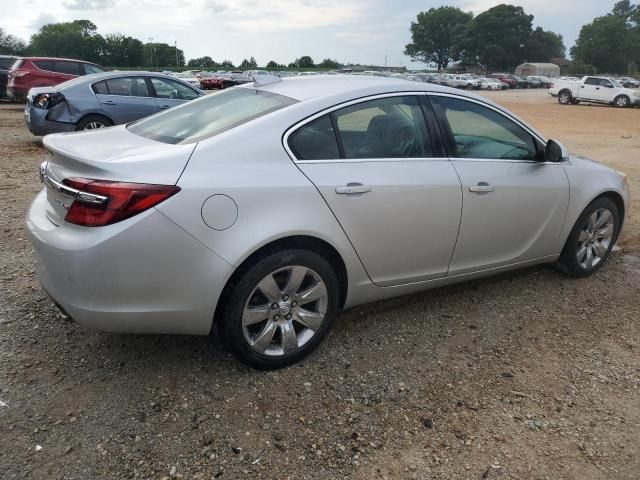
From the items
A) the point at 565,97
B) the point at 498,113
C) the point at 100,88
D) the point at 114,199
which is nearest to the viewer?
the point at 114,199

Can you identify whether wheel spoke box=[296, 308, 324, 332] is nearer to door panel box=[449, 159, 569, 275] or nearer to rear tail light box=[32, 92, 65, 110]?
door panel box=[449, 159, 569, 275]

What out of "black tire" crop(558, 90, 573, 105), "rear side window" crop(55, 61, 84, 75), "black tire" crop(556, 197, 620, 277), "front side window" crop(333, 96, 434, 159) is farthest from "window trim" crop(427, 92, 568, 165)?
"black tire" crop(558, 90, 573, 105)

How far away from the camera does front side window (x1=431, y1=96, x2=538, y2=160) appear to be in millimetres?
3609

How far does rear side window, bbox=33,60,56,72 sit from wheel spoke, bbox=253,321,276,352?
1567cm

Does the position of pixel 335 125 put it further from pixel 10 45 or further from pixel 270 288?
pixel 10 45

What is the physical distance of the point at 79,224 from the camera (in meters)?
2.59

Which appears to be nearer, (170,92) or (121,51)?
(170,92)

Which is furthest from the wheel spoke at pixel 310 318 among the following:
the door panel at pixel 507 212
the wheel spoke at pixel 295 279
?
the door panel at pixel 507 212

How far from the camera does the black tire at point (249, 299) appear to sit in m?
2.79

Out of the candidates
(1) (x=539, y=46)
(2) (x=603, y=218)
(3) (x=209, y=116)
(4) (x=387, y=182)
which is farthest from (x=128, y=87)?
(1) (x=539, y=46)

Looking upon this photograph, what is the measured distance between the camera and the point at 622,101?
29578 mm

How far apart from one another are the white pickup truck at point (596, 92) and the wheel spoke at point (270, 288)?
105ft

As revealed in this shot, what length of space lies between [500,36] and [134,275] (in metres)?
120

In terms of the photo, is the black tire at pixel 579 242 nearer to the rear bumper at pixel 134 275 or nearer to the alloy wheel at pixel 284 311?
the alloy wheel at pixel 284 311
